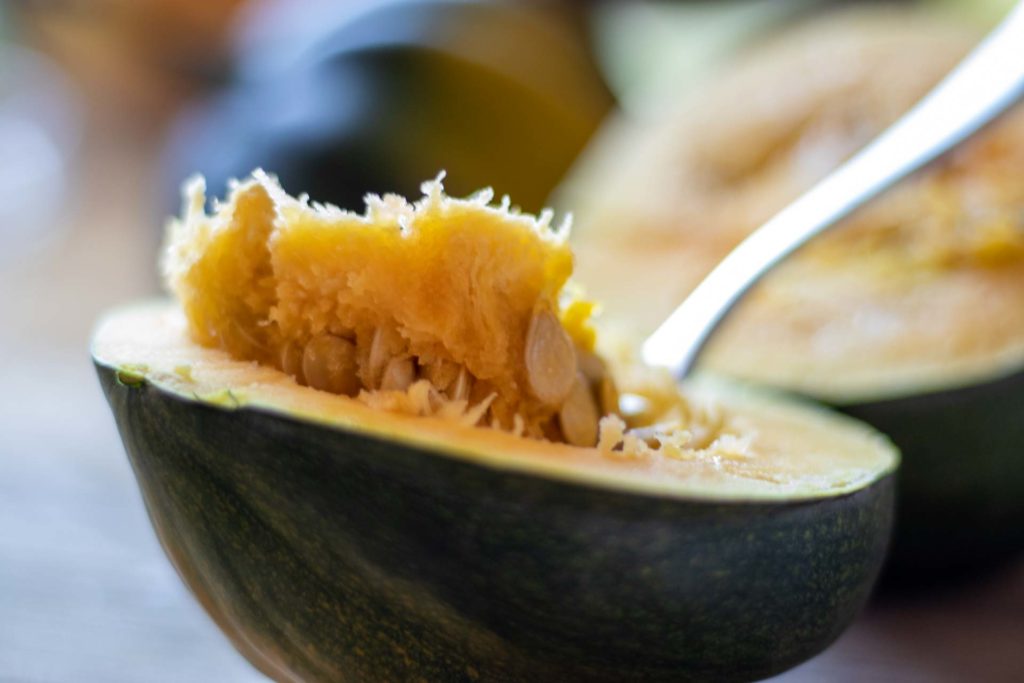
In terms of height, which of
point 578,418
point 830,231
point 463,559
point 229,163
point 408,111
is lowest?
point 463,559

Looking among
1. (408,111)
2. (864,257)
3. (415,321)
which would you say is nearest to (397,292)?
(415,321)

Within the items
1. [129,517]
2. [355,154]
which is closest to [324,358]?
[129,517]

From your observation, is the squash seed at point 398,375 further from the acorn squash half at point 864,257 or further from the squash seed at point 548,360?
the acorn squash half at point 864,257

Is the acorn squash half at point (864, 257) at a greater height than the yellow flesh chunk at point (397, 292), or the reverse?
the acorn squash half at point (864, 257)

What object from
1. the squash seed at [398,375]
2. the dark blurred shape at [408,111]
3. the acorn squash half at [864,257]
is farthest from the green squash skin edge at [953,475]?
the dark blurred shape at [408,111]

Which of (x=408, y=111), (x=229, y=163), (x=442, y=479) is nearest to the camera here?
(x=442, y=479)

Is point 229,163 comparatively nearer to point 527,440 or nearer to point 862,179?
point 862,179

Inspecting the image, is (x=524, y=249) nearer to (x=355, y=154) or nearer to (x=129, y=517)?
(x=129, y=517)

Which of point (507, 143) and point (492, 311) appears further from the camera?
point (507, 143)
